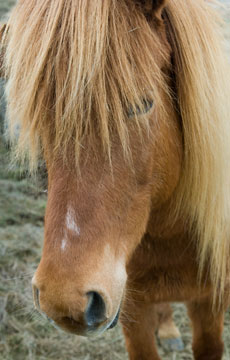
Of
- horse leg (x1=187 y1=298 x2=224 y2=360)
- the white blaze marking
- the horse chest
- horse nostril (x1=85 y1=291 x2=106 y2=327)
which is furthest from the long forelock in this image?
horse leg (x1=187 y1=298 x2=224 y2=360)

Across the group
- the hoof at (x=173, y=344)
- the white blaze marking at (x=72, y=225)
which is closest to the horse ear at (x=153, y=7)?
the white blaze marking at (x=72, y=225)

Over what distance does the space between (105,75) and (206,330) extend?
5.19 feet

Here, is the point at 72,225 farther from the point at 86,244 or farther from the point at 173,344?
the point at 173,344

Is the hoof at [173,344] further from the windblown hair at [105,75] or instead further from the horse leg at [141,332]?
the windblown hair at [105,75]

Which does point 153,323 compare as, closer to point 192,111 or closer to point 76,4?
point 192,111

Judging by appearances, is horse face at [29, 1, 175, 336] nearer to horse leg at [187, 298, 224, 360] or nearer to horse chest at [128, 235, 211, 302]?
horse chest at [128, 235, 211, 302]

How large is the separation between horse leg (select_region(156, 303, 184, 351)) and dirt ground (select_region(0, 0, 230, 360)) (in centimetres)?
4

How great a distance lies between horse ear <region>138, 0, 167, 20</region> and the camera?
135 cm

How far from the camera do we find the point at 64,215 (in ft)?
4.02

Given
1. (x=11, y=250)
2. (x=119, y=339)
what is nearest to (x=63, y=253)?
(x=119, y=339)

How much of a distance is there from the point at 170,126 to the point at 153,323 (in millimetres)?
1176

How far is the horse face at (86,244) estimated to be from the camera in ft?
3.84

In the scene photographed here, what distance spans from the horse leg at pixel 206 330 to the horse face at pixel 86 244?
1087mm

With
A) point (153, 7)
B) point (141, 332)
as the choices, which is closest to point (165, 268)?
point (141, 332)
